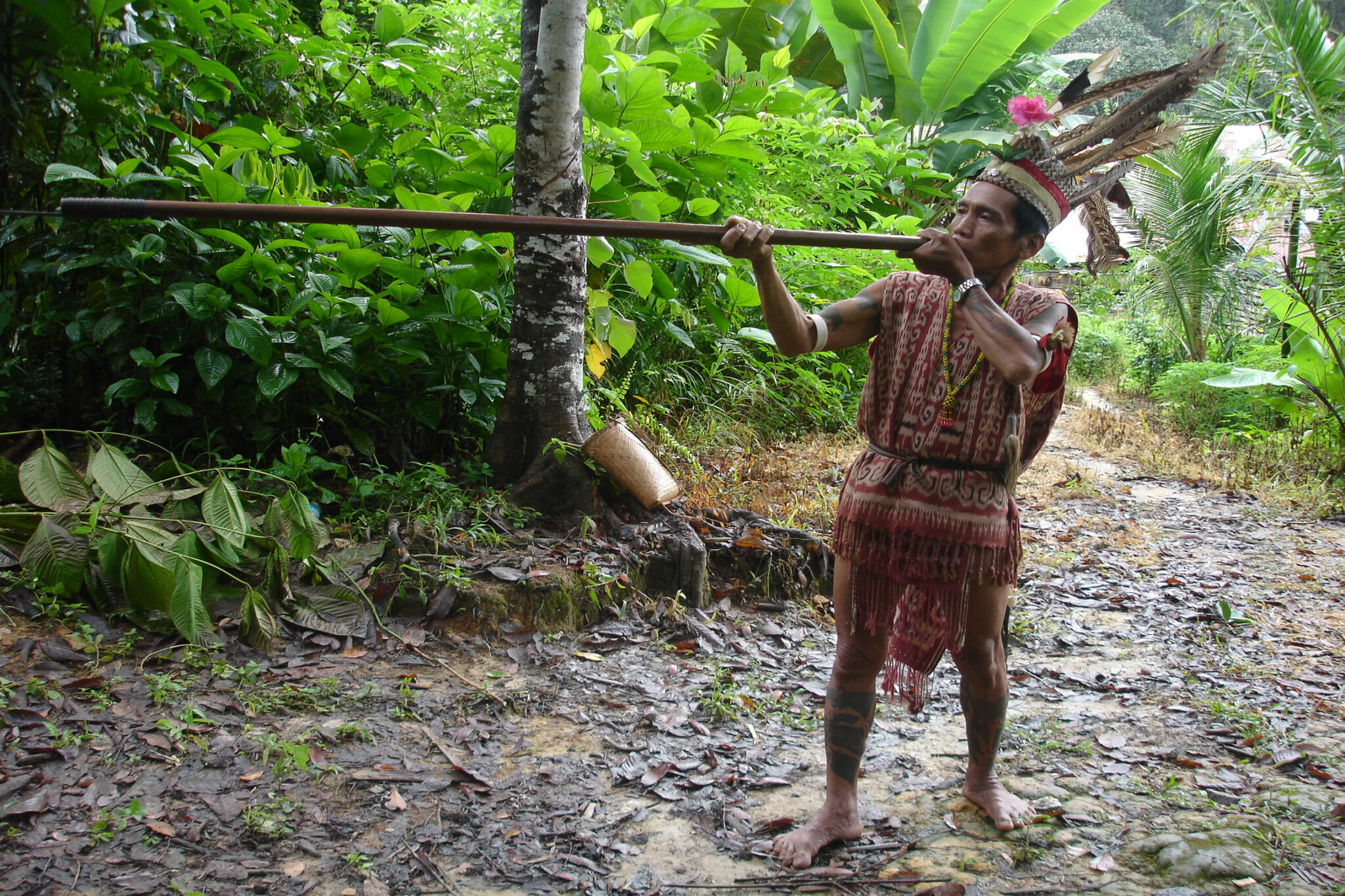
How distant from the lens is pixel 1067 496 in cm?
628

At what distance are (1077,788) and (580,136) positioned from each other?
2.97 metres

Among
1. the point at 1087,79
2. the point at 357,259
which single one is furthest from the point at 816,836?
the point at 1087,79

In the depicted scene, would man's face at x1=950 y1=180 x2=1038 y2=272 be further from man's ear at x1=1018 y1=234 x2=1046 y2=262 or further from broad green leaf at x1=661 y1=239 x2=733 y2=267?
broad green leaf at x1=661 y1=239 x2=733 y2=267

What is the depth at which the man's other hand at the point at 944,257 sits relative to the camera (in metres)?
2.12

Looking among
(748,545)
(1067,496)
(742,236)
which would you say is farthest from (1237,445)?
(742,236)

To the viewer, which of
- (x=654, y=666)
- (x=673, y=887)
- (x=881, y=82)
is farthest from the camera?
(x=881, y=82)

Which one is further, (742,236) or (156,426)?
(156,426)

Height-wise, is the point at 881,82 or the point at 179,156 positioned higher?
the point at 881,82

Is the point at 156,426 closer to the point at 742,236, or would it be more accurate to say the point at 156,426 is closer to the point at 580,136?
A: the point at 580,136

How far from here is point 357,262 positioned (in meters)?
3.66

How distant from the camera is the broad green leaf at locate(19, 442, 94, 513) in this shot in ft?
9.41

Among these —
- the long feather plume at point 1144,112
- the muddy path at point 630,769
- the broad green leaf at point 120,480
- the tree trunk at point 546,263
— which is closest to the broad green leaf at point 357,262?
the tree trunk at point 546,263

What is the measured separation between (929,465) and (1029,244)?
23.8 inches

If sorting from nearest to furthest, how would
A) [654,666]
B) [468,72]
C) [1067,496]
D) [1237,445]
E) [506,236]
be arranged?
1. [654,666]
2. [506,236]
3. [468,72]
4. [1067,496]
5. [1237,445]
